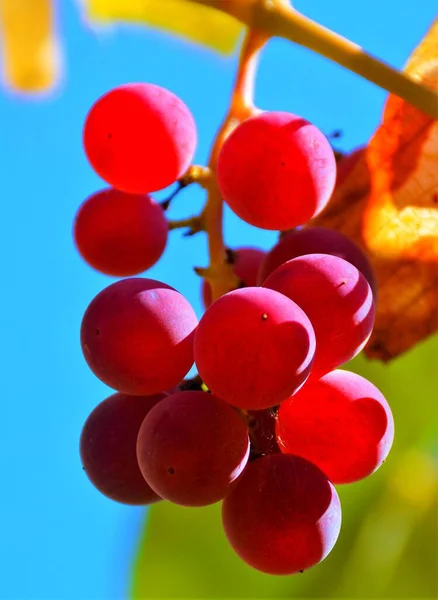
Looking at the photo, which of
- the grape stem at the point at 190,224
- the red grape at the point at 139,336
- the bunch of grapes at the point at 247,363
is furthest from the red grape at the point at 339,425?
the grape stem at the point at 190,224

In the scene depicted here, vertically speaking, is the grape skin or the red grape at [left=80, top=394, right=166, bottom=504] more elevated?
the grape skin

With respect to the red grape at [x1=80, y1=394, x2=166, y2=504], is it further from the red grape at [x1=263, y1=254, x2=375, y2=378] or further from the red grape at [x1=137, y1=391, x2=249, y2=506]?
the red grape at [x1=263, y1=254, x2=375, y2=378]

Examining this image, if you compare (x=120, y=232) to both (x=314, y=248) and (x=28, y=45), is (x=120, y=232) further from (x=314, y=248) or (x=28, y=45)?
(x=28, y=45)

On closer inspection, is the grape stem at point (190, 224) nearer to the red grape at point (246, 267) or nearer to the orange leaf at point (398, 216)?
the red grape at point (246, 267)

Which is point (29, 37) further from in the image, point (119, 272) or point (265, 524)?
point (265, 524)

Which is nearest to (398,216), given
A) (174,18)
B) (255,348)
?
(255,348)

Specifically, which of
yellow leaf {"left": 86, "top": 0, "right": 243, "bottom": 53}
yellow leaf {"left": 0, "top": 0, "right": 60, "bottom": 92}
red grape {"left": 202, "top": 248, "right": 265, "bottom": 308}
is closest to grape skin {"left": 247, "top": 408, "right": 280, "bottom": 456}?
red grape {"left": 202, "top": 248, "right": 265, "bottom": 308}
